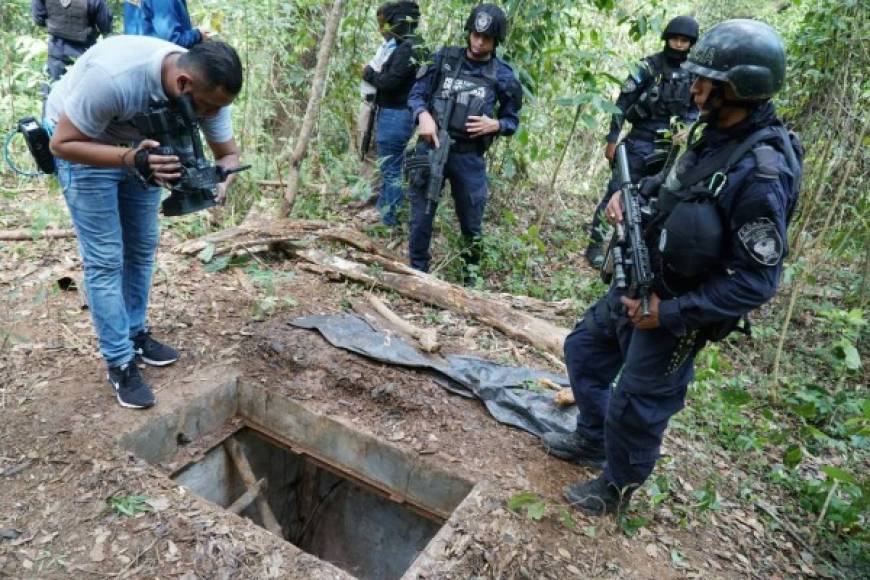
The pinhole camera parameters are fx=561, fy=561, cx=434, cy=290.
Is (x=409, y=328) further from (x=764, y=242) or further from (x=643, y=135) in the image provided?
(x=643, y=135)

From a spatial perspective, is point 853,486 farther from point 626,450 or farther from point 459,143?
point 459,143

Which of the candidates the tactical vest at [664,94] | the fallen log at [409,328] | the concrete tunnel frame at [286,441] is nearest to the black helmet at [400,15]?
the tactical vest at [664,94]

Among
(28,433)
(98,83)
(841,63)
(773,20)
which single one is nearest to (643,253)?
(98,83)

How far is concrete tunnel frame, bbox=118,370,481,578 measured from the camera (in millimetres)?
2961

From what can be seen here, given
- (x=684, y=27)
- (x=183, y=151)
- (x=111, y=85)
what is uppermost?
(x=684, y=27)

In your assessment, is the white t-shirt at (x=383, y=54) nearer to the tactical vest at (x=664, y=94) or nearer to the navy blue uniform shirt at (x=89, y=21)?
the tactical vest at (x=664, y=94)

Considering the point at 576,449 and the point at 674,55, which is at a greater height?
the point at 674,55

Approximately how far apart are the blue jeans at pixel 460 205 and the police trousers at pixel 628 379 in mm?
2207

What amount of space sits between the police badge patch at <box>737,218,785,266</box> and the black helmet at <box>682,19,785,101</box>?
459 mm

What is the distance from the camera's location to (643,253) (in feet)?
7.43

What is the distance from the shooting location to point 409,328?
3.93 m

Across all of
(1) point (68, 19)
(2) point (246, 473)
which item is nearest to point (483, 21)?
(2) point (246, 473)

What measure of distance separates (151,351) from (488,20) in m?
3.24

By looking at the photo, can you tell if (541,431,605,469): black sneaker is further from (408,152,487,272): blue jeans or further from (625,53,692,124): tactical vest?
(625,53,692,124): tactical vest
